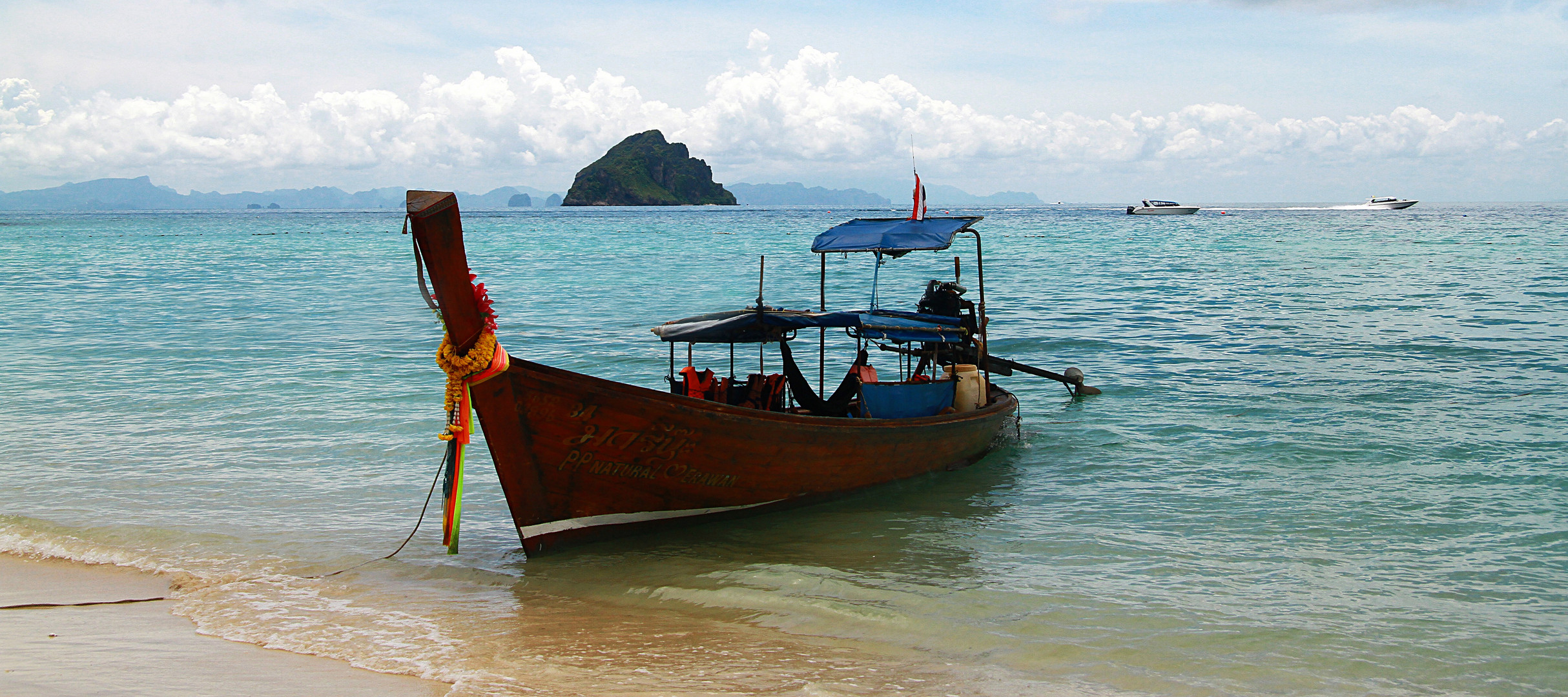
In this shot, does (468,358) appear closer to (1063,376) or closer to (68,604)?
(68,604)

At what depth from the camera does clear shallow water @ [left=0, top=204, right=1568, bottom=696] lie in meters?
6.17

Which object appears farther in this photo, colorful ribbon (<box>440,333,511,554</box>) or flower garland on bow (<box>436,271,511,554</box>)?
colorful ribbon (<box>440,333,511,554</box>)

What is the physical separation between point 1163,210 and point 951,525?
352ft

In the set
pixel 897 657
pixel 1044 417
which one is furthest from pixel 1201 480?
pixel 897 657

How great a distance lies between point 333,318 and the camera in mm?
24594

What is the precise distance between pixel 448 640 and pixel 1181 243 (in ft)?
185

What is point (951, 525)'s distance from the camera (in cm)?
936

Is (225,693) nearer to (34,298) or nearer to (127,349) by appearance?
(127,349)

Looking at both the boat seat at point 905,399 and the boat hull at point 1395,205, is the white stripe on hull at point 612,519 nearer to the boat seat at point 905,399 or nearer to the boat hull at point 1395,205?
the boat seat at point 905,399

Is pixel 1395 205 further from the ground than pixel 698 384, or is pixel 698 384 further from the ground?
pixel 1395 205

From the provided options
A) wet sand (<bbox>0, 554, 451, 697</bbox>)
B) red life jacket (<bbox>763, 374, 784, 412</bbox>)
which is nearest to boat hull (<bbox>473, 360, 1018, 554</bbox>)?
red life jacket (<bbox>763, 374, 784, 412</bbox>)


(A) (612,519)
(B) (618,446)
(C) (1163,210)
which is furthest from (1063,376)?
(C) (1163,210)

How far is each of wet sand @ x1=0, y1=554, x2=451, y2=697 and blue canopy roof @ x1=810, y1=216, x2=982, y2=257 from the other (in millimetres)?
6232

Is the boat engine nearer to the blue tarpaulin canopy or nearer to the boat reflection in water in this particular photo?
the boat reflection in water
